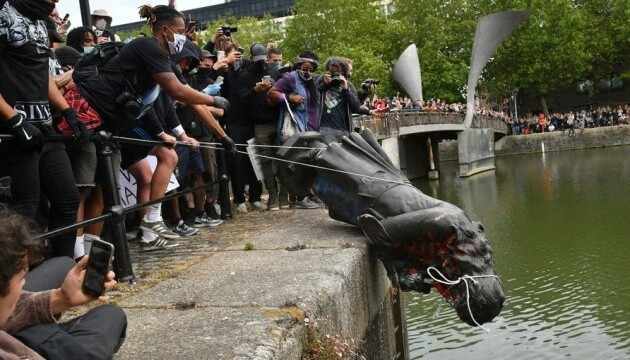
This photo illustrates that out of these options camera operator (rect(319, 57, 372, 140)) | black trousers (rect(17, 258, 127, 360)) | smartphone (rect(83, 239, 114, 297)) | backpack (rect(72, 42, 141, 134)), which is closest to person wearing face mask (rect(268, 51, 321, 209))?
camera operator (rect(319, 57, 372, 140))

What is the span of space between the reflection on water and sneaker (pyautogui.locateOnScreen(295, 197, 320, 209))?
5.14 ft

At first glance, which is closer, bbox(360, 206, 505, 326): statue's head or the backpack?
bbox(360, 206, 505, 326): statue's head

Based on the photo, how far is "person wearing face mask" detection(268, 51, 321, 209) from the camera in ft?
22.9

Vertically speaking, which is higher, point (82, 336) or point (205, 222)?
point (82, 336)

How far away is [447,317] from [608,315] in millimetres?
1559

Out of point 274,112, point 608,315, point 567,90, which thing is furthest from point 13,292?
point 567,90

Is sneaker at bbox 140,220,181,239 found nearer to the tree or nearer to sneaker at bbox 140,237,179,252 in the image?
sneaker at bbox 140,237,179,252

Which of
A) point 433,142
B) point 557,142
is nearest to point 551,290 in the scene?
point 433,142

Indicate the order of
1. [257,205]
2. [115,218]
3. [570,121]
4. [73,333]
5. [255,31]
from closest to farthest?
[73,333] < [115,218] < [257,205] < [570,121] < [255,31]

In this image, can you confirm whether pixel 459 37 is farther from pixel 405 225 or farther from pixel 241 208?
pixel 405 225

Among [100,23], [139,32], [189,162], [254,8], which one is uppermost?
[254,8]

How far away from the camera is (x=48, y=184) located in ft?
11.5

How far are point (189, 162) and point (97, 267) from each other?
4681mm

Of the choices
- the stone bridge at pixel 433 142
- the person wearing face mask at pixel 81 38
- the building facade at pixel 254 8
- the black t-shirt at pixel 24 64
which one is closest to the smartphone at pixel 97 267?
the black t-shirt at pixel 24 64
